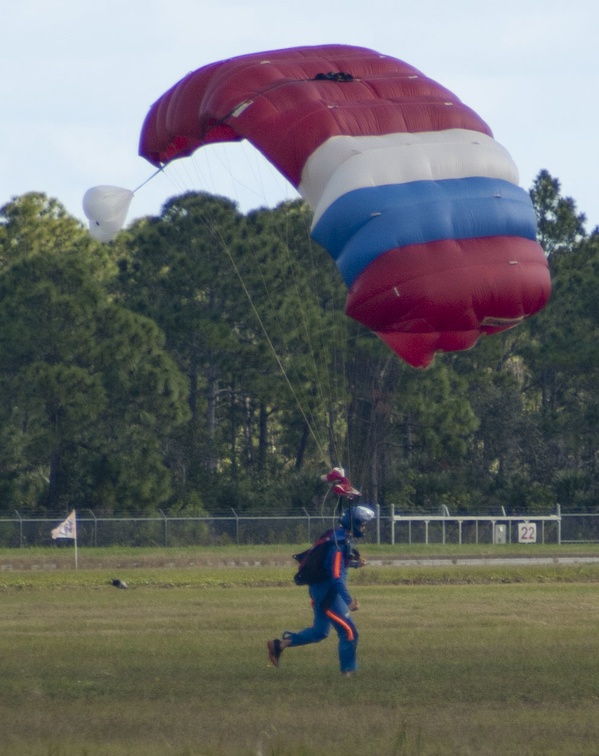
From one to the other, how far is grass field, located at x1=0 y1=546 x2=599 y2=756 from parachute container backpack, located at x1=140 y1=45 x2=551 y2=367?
11.9ft

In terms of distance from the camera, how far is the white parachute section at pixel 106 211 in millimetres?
15289

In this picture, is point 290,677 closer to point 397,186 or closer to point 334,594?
point 334,594

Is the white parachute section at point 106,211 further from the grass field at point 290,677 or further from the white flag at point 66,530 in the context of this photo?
the white flag at point 66,530

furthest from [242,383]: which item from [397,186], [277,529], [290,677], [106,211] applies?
[290,677]

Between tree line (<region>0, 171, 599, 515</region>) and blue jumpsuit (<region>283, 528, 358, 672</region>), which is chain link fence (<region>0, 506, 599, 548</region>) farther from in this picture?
blue jumpsuit (<region>283, 528, 358, 672</region>)

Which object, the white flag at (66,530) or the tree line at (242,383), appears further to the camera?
the tree line at (242,383)

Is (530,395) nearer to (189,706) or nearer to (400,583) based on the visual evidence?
(400,583)

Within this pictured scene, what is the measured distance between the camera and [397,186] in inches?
542

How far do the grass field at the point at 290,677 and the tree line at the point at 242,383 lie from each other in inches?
735

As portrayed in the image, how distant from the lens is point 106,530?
40812mm

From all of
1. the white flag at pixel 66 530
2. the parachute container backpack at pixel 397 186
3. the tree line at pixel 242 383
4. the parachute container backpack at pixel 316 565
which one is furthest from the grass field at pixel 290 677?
the tree line at pixel 242 383

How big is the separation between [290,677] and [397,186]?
517cm

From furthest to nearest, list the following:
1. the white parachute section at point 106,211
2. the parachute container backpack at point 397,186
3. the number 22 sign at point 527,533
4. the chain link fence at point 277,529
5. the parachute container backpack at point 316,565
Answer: the number 22 sign at point 527,533
the chain link fence at point 277,529
the white parachute section at point 106,211
the parachute container backpack at point 397,186
the parachute container backpack at point 316,565

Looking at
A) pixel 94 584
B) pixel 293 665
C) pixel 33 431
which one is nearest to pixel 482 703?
pixel 293 665
